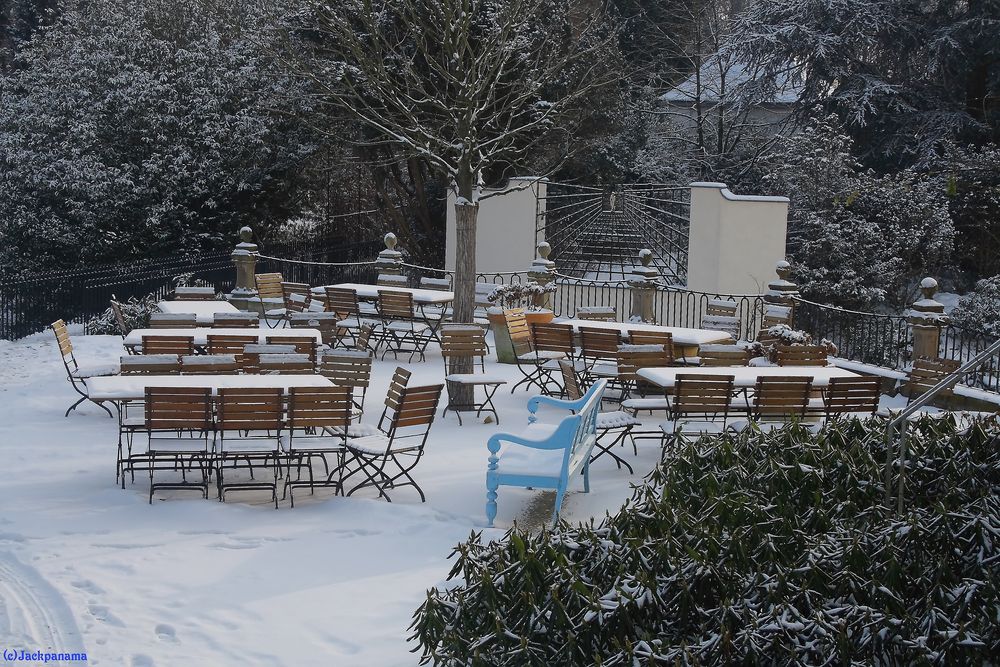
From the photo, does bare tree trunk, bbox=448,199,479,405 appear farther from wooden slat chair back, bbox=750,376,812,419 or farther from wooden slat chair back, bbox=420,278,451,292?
wooden slat chair back, bbox=420,278,451,292

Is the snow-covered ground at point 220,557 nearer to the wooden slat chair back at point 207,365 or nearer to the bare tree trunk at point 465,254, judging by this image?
the wooden slat chair back at point 207,365

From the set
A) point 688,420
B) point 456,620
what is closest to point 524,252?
point 688,420

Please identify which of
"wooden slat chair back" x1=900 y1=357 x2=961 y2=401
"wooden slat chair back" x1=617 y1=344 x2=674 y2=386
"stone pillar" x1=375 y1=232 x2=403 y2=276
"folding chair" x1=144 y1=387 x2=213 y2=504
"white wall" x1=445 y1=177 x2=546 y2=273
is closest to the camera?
"folding chair" x1=144 y1=387 x2=213 y2=504

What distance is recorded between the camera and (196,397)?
344 inches

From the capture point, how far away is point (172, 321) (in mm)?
12992

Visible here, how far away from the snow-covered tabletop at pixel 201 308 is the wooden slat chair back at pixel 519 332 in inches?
132

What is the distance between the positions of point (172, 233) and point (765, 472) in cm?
1903

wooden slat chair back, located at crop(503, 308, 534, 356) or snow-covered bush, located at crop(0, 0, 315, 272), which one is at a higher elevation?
snow-covered bush, located at crop(0, 0, 315, 272)

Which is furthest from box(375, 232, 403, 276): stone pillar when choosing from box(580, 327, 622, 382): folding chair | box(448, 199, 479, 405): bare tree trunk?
box(580, 327, 622, 382): folding chair

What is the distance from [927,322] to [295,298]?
28.1ft

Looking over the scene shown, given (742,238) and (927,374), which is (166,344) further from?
(742,238)

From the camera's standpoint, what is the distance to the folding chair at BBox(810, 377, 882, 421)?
34.4ft

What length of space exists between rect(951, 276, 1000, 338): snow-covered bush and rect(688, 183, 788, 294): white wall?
4.00m

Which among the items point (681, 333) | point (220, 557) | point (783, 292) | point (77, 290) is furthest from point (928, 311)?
point (77, 290)
